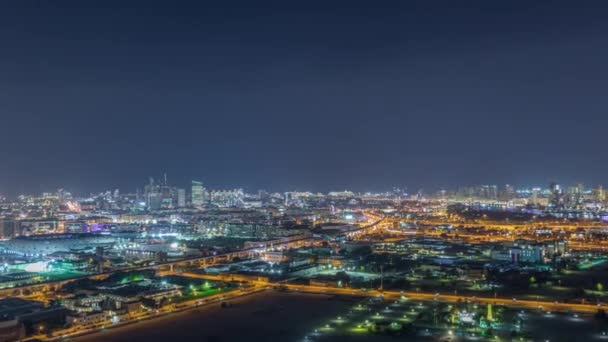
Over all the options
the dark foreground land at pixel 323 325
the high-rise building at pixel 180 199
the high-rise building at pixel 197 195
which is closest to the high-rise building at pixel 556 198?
the high-rise building at pixel 197 195

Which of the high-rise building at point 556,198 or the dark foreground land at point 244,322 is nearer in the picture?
the dark foreground land at point 244,322

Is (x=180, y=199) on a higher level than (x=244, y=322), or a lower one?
higher

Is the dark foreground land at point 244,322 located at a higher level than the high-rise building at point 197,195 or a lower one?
lower

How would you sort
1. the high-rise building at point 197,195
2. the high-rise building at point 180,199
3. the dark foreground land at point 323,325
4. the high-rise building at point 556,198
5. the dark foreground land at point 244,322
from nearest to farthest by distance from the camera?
1. the dark foreground land at point 323,325
2. the dark foreground land at point 244,322
3. the high-rise building at point 556,198
4. the high-rise building at point 180,199
5. the high-rise building at point 197,195

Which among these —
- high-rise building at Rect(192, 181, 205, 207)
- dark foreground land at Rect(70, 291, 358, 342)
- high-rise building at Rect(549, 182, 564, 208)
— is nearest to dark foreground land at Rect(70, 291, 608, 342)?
dark foreground land at Rect(70, 291, 358, 342)

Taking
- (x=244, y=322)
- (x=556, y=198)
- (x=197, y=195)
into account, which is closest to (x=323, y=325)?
(x=244, y=322)

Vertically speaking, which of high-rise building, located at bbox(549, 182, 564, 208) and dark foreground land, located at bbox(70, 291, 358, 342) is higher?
high-rise building, located at bbox(549, 182, 564, 208)

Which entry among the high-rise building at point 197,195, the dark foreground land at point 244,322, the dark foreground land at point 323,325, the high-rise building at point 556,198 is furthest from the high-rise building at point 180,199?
the dark foreground land at point 323,325

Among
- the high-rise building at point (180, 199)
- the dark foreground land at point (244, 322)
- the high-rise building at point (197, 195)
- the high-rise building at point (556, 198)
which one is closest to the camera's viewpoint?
the dark foreground land at point (244, 322)

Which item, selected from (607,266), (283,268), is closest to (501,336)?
(283,268)

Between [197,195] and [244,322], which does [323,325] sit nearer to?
[244,322]

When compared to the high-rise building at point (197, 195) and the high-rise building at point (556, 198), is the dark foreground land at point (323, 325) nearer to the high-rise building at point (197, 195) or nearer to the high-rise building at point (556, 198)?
the high-rise building at point (556, 198)

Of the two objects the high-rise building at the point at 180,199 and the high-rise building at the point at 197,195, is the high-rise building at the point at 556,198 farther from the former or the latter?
the high-rise building at the point at 180,199

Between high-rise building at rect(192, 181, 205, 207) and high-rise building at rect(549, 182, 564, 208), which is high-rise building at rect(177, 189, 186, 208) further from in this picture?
high-rise building at rect(549, 182, 564, 208)
